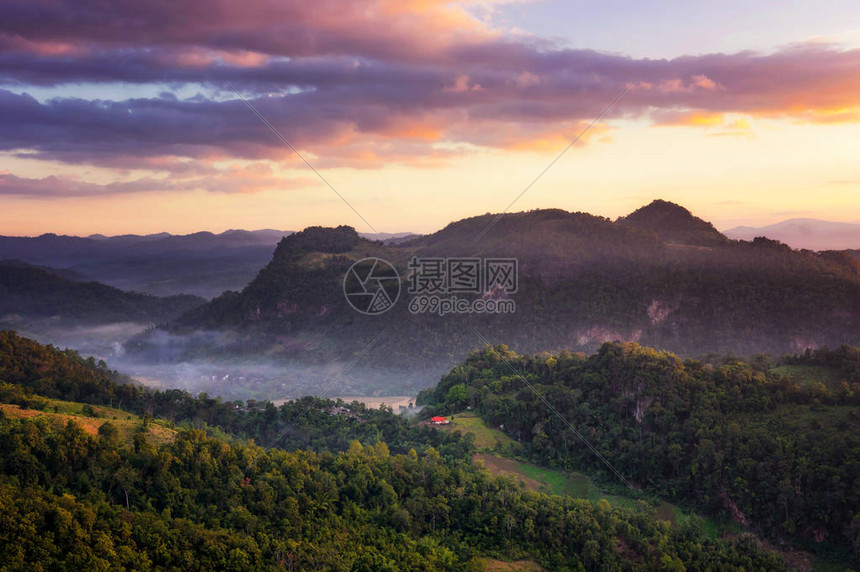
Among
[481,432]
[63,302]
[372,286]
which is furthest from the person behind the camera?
Result: [63,302]

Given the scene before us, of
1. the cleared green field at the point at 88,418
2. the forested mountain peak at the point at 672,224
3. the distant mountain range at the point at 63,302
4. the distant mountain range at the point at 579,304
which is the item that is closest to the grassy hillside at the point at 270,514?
the cleared green field at the point at 88,418

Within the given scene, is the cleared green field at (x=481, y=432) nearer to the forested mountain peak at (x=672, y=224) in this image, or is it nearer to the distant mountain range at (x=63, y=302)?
the forested mountain peak at (x=672, y=224)

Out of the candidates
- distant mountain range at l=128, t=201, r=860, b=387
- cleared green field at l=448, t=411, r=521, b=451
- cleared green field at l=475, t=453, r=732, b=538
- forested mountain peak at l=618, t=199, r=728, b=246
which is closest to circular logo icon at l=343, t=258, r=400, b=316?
distant mountain range at l=128, t=201, r=860, b=387

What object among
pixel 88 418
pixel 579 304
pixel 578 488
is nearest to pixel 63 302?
pixel 579 304

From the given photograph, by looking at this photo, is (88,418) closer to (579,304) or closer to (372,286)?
(579,304)

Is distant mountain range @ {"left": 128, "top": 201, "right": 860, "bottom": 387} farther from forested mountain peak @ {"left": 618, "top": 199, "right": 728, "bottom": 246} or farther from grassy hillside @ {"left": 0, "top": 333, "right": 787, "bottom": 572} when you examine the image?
grassy hillside @ {"left": 0, "top": 333, "right": 787, "bottom": 572}
